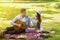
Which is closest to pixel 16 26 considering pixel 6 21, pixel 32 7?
pixel 6 21

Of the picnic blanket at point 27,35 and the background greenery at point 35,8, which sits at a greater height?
the background greenery at point 35,8

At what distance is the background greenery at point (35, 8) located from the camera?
3.90 feet

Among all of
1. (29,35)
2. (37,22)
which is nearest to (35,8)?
(37,22)

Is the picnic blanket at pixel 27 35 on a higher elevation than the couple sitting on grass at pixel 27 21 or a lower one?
lower

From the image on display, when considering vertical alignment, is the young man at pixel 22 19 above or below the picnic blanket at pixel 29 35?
above

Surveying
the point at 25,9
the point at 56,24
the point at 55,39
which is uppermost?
the point at 25,9

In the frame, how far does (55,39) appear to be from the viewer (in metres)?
1.16

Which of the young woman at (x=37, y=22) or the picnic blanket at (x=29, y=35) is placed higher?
the young woman at (x=37, y=22)

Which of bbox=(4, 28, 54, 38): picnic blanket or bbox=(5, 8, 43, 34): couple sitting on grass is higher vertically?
bbox=(5, 8, 43, 34): couple sitting on grass

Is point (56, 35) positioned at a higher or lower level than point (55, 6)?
lower

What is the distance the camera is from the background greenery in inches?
46.8

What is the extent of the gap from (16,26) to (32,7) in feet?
0.74

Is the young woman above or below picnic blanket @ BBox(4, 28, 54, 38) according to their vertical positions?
above

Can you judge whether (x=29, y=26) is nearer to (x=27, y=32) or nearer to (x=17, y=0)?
(x=27, y=32)
